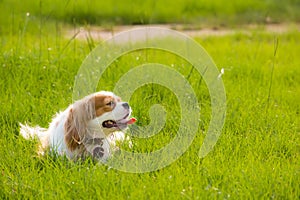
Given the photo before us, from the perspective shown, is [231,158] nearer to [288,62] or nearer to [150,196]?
[150,196]

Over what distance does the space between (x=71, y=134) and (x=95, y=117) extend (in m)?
0.18

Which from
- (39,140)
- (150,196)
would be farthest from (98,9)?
(150,196)

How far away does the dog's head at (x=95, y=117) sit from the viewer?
376 centimetres

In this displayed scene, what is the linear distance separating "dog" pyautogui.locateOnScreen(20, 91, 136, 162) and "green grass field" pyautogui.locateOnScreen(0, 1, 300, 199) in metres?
0.09

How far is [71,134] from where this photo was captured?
3.80 meters

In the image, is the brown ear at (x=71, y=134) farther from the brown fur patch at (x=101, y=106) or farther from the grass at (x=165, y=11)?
the grass at (x=165, y=11)

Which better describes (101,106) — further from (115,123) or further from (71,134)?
(71,134)

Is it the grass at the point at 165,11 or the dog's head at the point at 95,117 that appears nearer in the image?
the dog's head at the point at 95,117

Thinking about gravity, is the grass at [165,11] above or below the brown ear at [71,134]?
below

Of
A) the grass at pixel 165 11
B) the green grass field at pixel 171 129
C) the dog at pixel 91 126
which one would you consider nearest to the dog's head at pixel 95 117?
the dog at pixel 91 126

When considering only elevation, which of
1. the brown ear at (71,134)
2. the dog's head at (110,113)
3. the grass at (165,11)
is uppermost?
the dog's head at (110,113)

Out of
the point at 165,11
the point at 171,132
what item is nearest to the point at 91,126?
the point at 171,132

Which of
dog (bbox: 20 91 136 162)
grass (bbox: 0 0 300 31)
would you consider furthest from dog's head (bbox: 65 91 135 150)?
grass (bbox: 0 0 300 31)

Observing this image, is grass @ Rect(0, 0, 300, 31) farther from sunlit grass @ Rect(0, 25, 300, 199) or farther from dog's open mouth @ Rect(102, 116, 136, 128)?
dog's open mouth @ Rect(102, 116, 136, 128)
